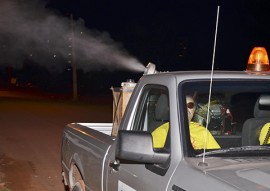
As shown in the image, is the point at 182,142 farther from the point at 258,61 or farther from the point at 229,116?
the point at 258,61

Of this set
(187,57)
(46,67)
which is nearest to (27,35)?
(187,57)

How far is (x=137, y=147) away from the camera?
3080 millimetres

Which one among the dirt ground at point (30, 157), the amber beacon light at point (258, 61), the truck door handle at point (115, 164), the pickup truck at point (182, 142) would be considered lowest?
the dirt ground at point (30, 157)

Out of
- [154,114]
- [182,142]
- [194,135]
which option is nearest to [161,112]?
[154,114]

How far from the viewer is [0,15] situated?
1483cm

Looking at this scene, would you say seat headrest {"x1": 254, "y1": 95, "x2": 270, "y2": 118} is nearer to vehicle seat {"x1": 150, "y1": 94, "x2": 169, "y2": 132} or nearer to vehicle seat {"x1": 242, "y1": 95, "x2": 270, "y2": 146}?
vehicle seat {"x1": 242, "y1": 95, "x2": 270, "y2": 146}

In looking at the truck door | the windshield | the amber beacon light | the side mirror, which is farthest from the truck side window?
the amber beacon light

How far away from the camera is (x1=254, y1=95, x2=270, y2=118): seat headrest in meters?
3.96

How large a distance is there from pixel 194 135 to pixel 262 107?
788mm

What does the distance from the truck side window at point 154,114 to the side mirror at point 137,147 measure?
646 mm

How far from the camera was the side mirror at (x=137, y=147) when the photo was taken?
121 inches

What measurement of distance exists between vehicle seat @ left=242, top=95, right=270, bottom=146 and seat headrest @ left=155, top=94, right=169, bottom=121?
648 mm

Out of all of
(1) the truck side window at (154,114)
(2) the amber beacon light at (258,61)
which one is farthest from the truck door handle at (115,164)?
(2) the amber beacon light at (258,61)

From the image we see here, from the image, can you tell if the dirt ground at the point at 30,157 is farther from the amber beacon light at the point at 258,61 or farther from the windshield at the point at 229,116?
the amber beacon light at the point at 258,61
